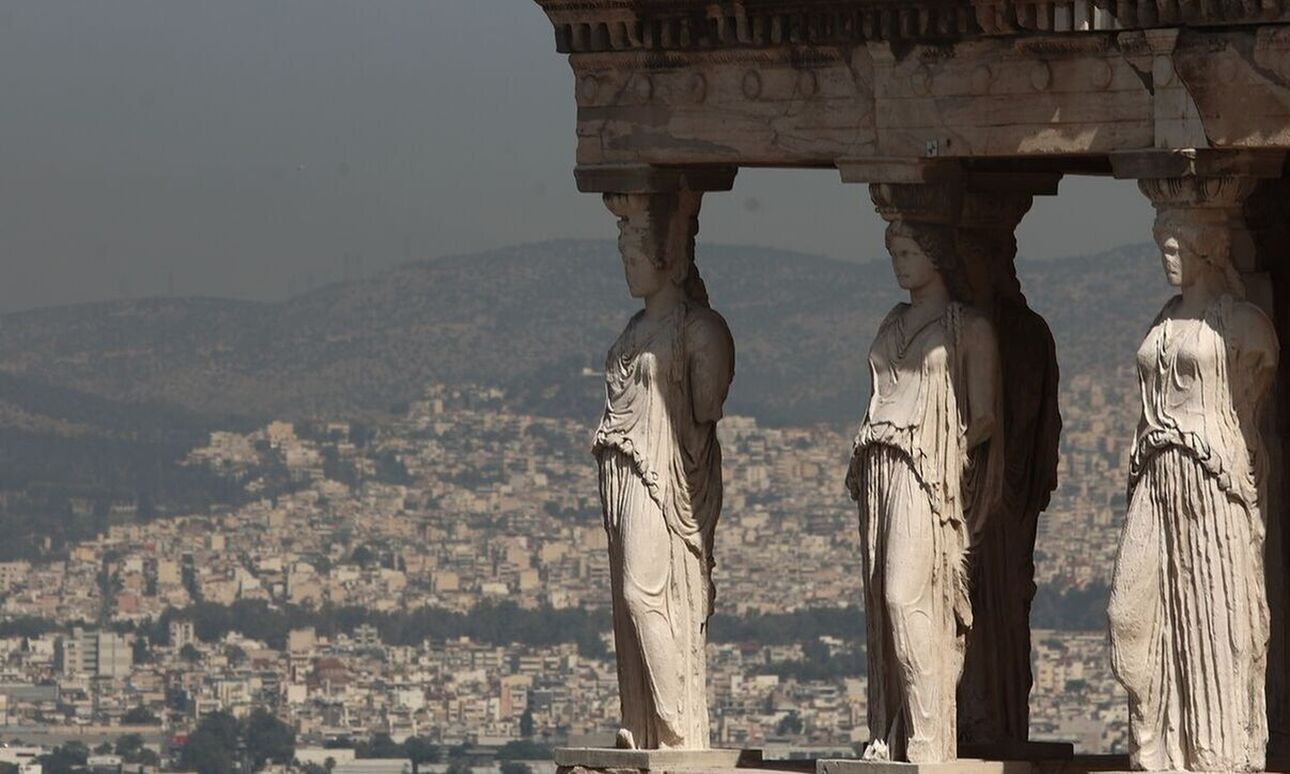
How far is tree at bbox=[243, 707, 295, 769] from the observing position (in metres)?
73.1

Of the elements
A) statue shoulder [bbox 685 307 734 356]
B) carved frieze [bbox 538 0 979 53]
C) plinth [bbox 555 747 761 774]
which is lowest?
plinth [bbox 555 747 761 774]

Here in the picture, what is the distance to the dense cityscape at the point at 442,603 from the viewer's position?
7219 cm

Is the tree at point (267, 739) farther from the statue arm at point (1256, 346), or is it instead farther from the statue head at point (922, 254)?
the statue arm at point (1256, 346)

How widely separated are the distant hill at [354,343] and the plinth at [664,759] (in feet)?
156

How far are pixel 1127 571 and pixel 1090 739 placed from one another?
33.9 metres

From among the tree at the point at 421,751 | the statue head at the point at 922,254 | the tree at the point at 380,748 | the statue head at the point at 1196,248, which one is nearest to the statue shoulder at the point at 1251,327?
the statue head at the point at 1196,248

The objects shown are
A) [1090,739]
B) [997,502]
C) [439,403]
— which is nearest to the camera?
[997,502]

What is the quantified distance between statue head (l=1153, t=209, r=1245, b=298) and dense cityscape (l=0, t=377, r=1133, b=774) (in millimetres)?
32599

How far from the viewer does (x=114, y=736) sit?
254 feet

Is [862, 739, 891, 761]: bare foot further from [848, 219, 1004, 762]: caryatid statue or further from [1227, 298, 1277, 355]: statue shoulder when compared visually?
[1227, 298, 1277, 355]: statue shoulder

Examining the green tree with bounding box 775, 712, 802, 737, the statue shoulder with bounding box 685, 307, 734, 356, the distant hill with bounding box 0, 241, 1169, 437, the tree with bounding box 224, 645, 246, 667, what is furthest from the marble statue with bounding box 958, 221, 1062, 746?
the tree with bounding box 224, 645, 246, 667

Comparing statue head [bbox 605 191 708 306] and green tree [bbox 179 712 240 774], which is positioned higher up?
green tree [bbox 179 712 240 774]

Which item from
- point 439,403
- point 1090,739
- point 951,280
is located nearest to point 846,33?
point 951,280

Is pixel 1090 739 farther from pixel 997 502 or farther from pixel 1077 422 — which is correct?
pixel 997 502
